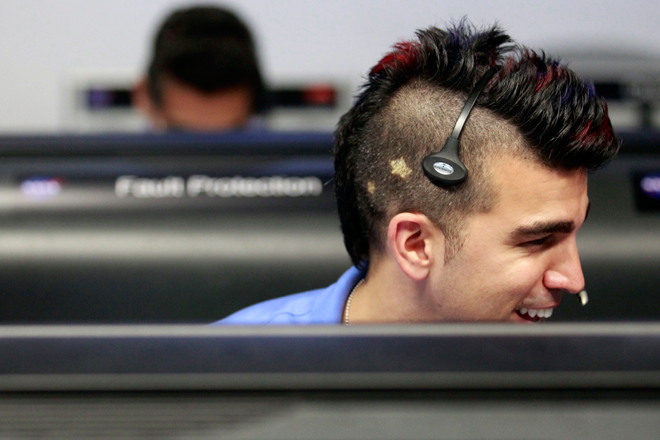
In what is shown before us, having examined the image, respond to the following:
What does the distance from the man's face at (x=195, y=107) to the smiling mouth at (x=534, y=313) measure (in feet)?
2.92

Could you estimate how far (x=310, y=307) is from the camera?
0.82m

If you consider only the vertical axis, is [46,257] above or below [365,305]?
below

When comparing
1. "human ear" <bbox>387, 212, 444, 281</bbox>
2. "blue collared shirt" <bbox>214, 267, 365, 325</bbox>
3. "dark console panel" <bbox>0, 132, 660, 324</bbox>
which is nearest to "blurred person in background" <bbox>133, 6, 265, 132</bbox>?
Result: "dark console panel" <bbox>0, 132, 660, 324</bbox>

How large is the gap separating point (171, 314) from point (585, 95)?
723 millimetres

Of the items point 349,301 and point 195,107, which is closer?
point 349,301

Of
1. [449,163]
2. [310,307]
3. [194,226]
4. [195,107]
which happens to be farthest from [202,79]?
[449,163]

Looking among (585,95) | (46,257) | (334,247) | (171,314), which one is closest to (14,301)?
(46,257)

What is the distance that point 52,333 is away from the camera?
1.29 ft

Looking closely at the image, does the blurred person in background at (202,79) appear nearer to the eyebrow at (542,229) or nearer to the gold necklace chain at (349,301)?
the gold necklace chain at (349,301)

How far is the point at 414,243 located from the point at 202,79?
823 millimetres

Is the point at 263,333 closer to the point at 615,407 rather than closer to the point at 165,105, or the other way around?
the point at 615,407

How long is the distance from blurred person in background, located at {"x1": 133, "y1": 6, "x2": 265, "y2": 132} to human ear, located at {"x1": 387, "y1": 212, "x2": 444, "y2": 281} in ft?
2.49

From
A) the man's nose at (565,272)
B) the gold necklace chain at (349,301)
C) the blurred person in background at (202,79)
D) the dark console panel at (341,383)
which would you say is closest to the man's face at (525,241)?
the man's nose at (565,272)

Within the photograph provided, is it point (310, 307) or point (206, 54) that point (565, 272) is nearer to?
point (310, 307)
